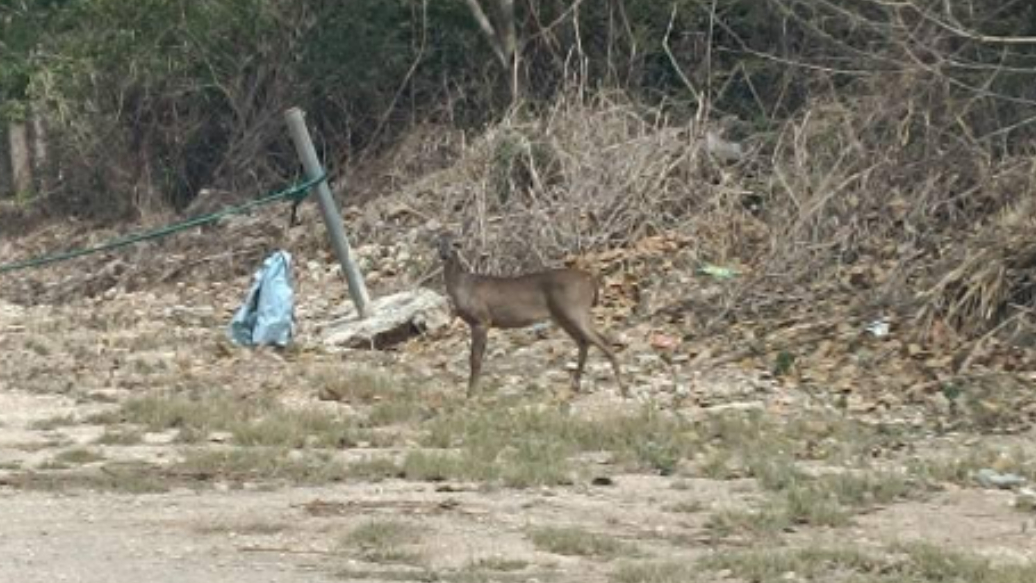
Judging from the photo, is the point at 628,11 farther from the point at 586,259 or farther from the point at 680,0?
the point at 586,259

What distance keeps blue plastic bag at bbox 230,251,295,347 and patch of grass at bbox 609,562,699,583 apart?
9057 mm

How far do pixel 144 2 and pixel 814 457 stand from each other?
1641 centimetres

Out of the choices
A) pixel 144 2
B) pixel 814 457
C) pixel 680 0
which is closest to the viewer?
pixel 814 457

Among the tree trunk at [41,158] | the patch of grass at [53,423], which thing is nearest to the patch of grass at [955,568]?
the patch of grass at [53,423]

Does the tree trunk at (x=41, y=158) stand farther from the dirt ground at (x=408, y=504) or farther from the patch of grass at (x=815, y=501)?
the patch of grass at (x=815, y=501)

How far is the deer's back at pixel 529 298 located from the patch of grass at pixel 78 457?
3839 millimetres

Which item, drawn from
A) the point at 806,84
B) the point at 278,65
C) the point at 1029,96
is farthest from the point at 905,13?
the point at 278,65

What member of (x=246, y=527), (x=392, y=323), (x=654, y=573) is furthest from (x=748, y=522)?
(x=392, y=323)

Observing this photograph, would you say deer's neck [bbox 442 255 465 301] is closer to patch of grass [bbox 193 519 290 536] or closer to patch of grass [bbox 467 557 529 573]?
patch of grass [bbox 193 519 290 536]

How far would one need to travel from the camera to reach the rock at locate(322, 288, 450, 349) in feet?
58.5

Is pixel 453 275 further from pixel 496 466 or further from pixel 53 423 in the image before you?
pixel 496 466

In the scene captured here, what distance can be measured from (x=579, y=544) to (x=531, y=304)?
632 cm

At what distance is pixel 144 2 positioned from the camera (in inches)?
1061

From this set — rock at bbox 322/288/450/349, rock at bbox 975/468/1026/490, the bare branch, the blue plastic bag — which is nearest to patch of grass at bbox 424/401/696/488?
rock at bbox 975/468/1026/490
